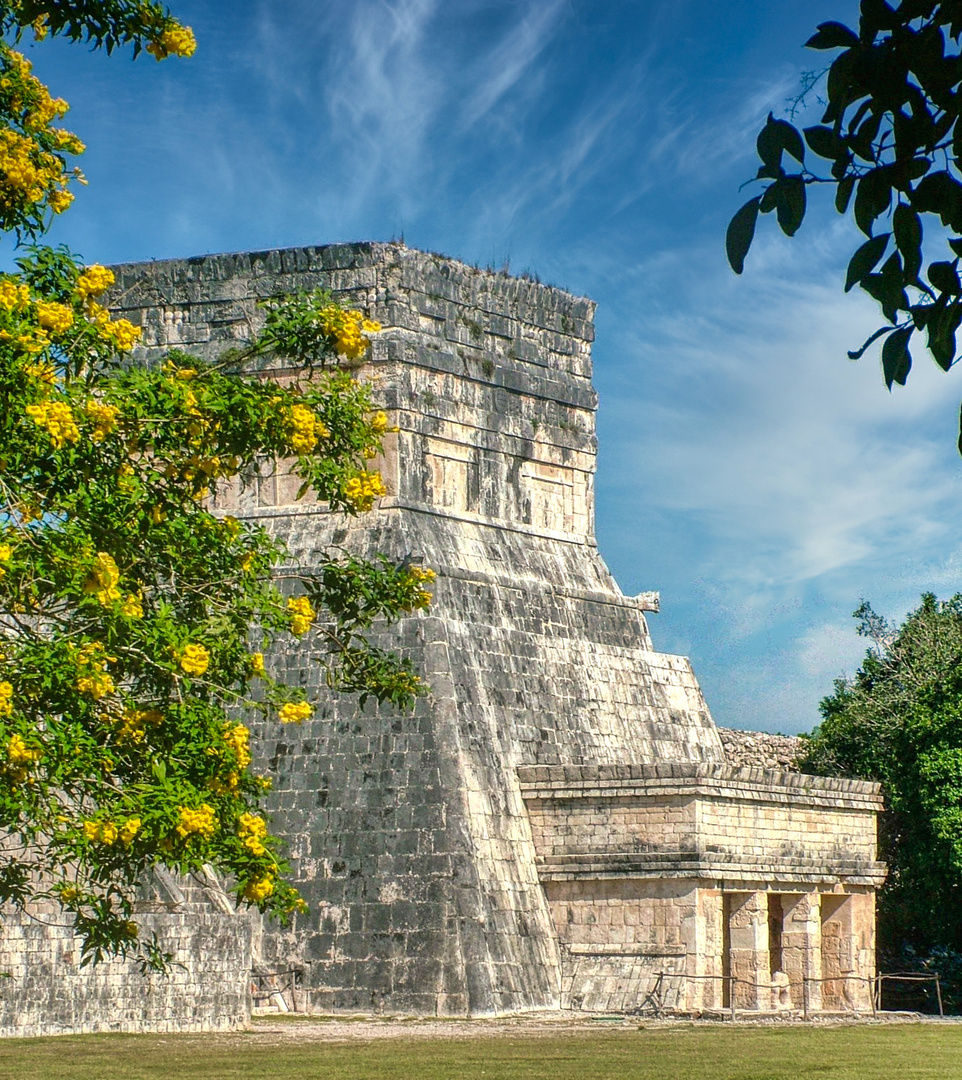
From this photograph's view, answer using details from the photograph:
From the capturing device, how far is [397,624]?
2166 centimetres

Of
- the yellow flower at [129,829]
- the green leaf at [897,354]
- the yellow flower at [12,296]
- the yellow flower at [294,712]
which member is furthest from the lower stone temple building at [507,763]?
the green leaf at [897,354]

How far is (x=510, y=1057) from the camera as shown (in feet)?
45.8

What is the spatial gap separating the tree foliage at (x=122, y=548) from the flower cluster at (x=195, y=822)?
12mm

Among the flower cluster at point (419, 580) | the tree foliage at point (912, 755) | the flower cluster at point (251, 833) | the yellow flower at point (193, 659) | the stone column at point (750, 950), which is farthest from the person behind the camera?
the tree foliage at point (912, 755)

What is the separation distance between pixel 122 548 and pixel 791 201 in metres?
5.80

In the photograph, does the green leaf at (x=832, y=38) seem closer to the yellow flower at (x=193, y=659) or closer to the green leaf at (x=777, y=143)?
the green leaf at (x=777, y=143)

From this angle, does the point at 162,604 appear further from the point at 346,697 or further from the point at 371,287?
the point at 371,287

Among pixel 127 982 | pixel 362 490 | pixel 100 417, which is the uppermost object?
pixel 362 490

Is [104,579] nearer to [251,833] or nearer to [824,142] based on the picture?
[251,833]

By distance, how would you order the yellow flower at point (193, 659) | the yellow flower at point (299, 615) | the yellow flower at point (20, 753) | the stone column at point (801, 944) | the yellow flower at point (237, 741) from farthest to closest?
the stone column at point (801, 944) → the yellow flower at point (299, 615) → the yellow flower at point (237, 741) → the yellow flower at point (193, 659) → the yellow flower at point (20, 753)

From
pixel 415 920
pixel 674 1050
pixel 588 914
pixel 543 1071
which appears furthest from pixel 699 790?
pixel 543 1071

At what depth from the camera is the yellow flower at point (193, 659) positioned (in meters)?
9.98

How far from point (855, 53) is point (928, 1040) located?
13341mm

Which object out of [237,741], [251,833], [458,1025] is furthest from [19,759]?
[458,1025]
